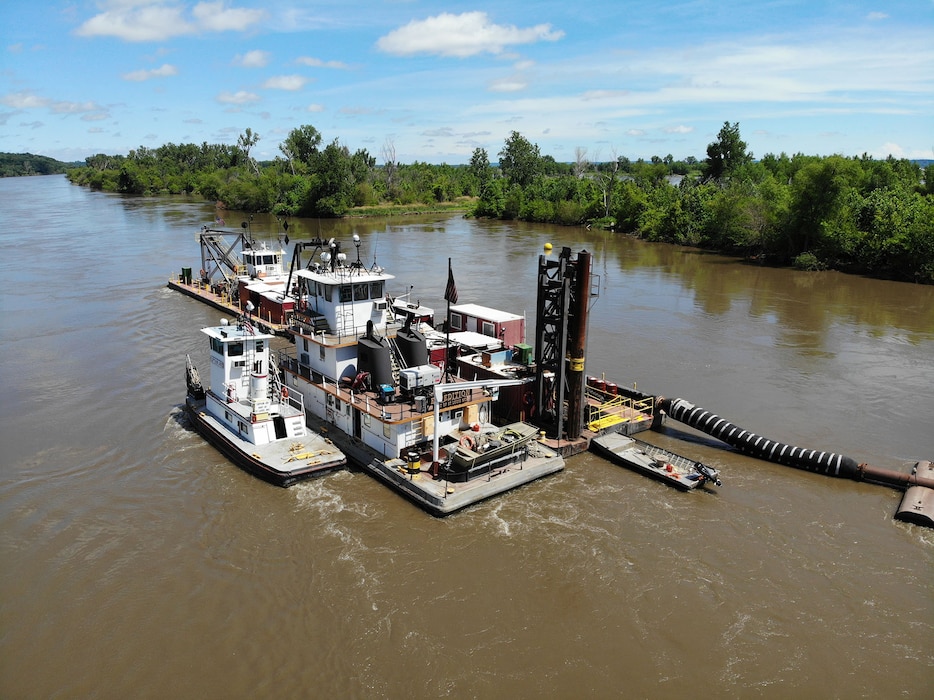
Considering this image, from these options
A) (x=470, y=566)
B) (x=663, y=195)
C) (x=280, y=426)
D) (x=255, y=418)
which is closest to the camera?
(x=470, y=566)

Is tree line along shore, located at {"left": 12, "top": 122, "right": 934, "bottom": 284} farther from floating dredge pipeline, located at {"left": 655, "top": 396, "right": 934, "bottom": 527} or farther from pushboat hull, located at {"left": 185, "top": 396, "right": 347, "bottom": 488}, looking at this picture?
pushboat hull, located at {"left": 185, "top": 396, "right": 347, "bottom": 488}

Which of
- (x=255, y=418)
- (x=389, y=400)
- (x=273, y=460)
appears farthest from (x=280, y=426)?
(x=389, y=400)

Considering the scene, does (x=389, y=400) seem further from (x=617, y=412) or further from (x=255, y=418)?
(x=617, y=412)

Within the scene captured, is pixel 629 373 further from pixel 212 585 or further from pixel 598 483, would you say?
pixel 212 585

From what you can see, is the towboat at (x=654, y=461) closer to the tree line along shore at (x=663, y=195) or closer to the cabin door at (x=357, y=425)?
the cabin door at (x=357, y=425)

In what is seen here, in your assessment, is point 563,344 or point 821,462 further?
point 563,344

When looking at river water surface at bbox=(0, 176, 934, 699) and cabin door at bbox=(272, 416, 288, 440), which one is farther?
cabin door at bbox=(272, 416, 288, 440)

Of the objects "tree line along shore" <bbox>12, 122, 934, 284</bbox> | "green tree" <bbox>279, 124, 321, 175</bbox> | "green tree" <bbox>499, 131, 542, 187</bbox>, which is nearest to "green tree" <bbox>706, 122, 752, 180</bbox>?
"tree line along shore" <bbox>12, 122, 934, 284</bbox>

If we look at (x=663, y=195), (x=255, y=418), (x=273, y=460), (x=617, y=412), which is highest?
(x=663, y=195)
